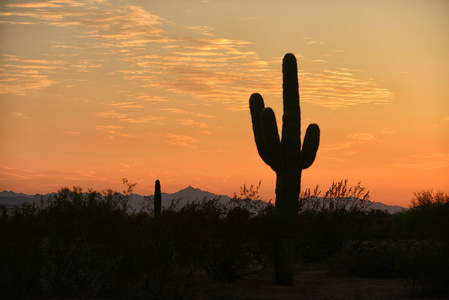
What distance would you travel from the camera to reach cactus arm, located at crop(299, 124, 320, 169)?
15.7 m

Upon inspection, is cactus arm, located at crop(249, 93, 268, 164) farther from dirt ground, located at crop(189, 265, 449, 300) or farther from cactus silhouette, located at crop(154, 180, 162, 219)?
cactus silhouette, located at crop(154, 180, 162, 219)

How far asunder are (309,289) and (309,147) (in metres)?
3.79

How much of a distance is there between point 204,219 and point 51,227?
3693 millimetres

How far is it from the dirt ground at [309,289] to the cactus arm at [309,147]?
325cm

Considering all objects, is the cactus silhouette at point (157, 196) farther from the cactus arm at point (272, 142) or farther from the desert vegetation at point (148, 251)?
the cactus arm at point (272, 142)

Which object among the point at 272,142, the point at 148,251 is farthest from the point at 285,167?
the point at 148,251

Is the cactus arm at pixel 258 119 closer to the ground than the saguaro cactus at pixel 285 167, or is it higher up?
higher up

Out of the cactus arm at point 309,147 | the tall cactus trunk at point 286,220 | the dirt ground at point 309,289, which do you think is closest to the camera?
the dirt ground at point 309,289

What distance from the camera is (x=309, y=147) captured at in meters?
15.9

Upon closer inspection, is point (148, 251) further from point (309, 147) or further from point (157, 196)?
point (157, 196)

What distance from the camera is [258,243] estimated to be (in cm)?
1508

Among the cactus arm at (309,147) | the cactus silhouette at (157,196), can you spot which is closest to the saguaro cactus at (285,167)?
the cactus arm at (309,147)

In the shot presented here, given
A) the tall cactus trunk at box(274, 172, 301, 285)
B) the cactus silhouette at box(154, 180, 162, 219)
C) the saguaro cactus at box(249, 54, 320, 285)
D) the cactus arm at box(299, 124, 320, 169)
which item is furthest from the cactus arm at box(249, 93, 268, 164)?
the cactus silhouette at box(154, 180, 162, 219)

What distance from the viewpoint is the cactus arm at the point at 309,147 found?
1574 centimetres
